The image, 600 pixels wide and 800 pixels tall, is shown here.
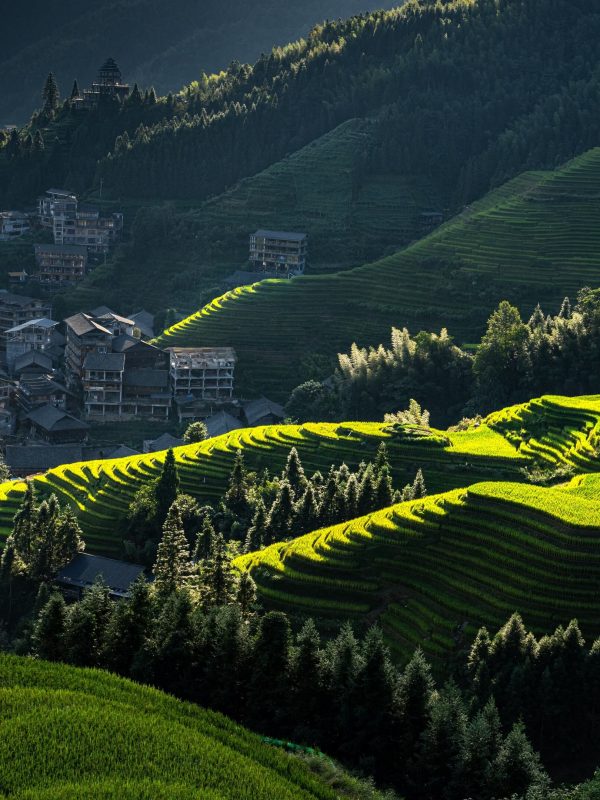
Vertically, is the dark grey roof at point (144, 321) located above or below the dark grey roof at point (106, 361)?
above

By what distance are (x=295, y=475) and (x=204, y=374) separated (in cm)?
2471

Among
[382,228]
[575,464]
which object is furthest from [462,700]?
[382,228]

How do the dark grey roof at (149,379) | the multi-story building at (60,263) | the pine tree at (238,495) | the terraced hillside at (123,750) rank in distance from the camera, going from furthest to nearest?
the multi-story building at (60,263)
the dark grey roof at (149,379)
the pine tree at (238,495)
the terraced hillside at (123,750)

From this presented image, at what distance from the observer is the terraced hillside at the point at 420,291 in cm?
7256

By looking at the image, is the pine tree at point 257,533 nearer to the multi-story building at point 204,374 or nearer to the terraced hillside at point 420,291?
the terraced hillside at point 420,291

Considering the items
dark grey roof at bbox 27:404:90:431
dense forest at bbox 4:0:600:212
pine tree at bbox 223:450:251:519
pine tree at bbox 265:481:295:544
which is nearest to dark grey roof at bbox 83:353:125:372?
dark grey roof at bbox 27:404:90:431

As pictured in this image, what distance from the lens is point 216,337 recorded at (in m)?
74.7

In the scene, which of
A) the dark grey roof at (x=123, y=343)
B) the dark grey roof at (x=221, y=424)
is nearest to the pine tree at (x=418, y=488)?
the dark grey roof at (x=221, y=424)

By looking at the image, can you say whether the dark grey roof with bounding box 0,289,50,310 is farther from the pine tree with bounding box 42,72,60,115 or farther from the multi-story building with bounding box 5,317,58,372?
the pine tree with bounding box 42,72,60,115

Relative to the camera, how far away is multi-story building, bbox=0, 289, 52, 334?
85.1 m

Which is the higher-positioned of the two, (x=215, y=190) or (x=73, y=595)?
(x=215, y=190)

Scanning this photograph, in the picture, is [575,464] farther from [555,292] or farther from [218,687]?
[555,292]

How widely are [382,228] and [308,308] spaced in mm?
15515

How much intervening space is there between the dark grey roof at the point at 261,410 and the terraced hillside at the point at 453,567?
28.1 metres
